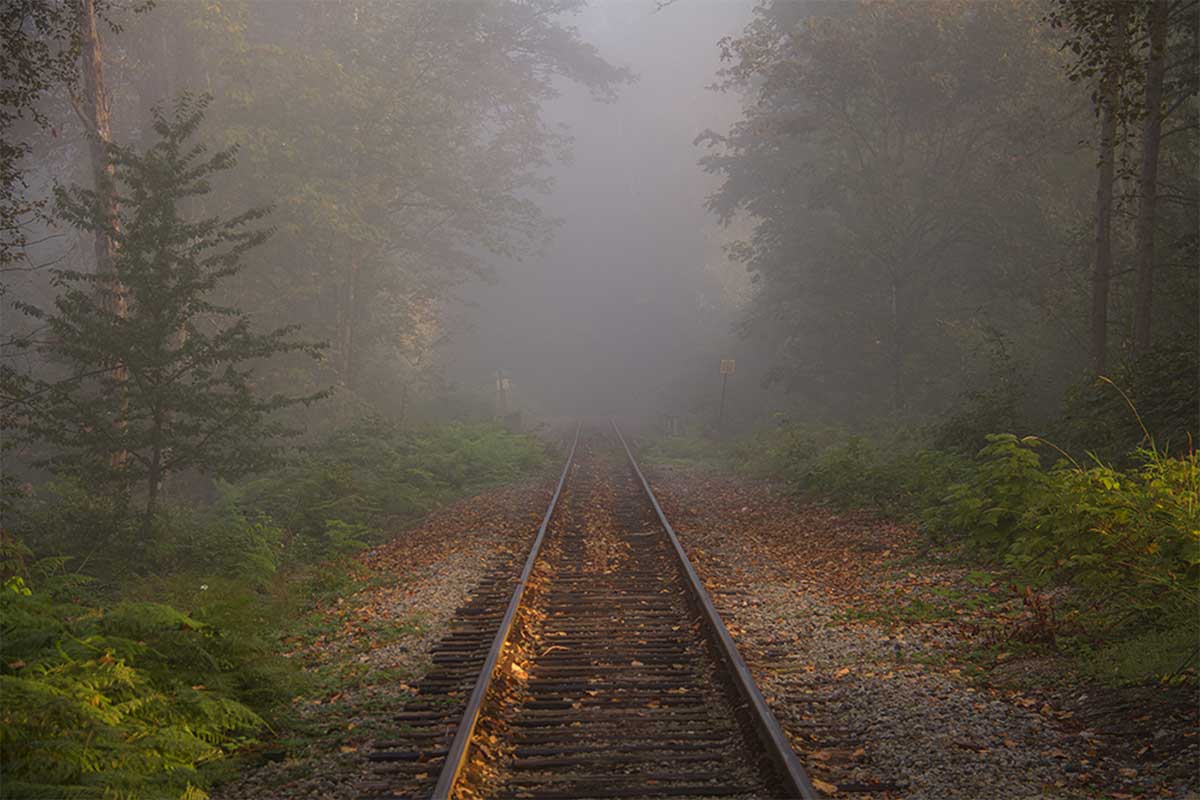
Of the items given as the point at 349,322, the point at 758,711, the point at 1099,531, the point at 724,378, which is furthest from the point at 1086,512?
the point at 349,322

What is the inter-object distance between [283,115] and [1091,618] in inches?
969

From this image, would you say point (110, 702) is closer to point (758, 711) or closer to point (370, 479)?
point (758, 711)

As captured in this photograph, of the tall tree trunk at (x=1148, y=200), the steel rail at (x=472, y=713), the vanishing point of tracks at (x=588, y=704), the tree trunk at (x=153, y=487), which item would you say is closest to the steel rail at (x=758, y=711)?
the vanishing point of tracks at (x=588, y=704)

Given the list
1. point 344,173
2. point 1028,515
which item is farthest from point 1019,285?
point 344,173

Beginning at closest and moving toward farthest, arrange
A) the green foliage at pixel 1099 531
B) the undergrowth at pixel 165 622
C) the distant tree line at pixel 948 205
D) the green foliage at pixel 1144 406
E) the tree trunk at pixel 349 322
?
the undergrowth at pixel 165 622 → the green foliage at pixel 1099 531 → the green foliage at pixel 1144 406 → the distant tree line at pixel 948 205 → the tree trunk at pixel 349 322

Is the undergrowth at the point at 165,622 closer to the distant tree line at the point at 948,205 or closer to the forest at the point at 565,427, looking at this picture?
the forest at the point at 565,427

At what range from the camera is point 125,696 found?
5.03 meters

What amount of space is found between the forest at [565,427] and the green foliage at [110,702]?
0.10 feet

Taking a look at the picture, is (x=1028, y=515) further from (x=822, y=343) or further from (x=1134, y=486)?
(x=822, y=343)

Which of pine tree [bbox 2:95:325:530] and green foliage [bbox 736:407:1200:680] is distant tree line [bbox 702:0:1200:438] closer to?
green foliage [bbox 736:407:1200:680]

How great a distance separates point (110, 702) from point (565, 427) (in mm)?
39594

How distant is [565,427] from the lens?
4444 cm

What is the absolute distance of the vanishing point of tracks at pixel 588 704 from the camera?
493 cm

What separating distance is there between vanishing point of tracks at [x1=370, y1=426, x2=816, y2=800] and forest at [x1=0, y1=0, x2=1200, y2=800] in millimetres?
60
